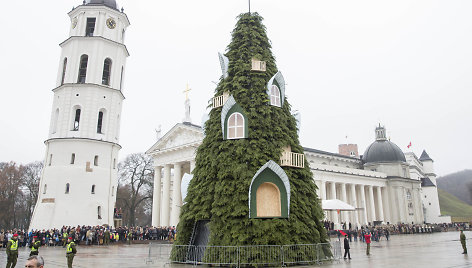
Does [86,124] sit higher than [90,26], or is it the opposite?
[90,26]

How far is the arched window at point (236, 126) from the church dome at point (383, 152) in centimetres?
6371

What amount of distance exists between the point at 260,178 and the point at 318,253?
4031 mm

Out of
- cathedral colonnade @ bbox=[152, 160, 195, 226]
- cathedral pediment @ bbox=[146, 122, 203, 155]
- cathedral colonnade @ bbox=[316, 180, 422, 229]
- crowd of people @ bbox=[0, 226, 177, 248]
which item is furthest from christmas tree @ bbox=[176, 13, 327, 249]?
cathedral colonnade @ bbox=[316, 180, 422, 229]

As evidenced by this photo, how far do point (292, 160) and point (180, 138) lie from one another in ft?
117

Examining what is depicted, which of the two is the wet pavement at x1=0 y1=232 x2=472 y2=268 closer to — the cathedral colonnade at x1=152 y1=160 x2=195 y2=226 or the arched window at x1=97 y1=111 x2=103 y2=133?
the arched window at x1=97 y1=111 x2=103 y2=133

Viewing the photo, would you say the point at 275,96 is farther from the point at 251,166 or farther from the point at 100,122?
the point at 100,122

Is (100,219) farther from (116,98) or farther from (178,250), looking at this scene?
(178,250)

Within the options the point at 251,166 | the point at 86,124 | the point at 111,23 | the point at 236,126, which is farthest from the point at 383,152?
the point at 251,166

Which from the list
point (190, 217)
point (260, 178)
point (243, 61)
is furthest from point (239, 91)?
point (190, 217)

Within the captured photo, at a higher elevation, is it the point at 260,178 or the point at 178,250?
the point at 260,178

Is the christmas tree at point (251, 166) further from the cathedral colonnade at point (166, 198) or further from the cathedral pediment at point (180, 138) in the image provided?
the cathedral colonnade at point (166, 198)

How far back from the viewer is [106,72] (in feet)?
131

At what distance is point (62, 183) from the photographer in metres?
34.9

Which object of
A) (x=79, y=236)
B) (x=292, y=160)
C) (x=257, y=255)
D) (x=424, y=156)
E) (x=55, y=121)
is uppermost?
(x=424, y=156)
